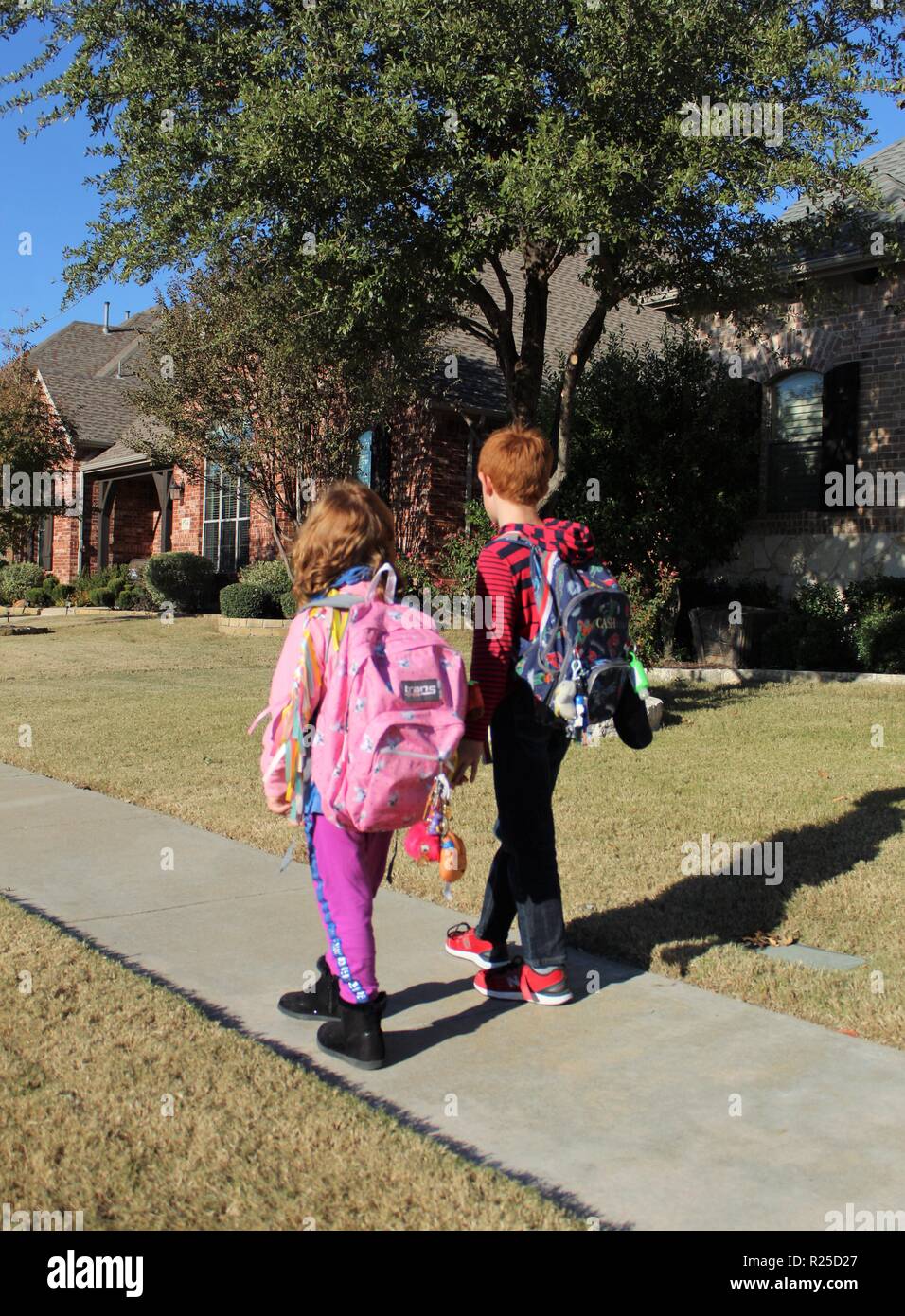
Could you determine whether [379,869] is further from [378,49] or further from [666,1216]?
[378,49]

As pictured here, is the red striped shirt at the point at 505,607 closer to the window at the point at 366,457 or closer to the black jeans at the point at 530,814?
the black jeans at the point at 530,814

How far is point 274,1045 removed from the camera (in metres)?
3.62

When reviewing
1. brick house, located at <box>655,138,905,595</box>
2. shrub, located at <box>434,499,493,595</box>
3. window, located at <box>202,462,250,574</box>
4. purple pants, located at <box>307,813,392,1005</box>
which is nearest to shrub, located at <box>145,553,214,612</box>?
window, located at <box>202,462,250,574</box>

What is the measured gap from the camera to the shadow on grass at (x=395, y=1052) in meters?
2.75

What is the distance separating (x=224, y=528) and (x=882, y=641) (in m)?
14.6

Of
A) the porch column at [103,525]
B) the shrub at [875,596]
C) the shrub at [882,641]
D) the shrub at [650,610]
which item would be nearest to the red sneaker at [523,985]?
the shrub at [650,610]

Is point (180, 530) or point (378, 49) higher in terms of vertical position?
point (378, 49)

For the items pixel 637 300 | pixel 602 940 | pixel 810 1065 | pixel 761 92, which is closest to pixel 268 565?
pixel 637 300

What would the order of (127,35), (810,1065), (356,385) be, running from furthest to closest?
(356,385) → (127,35) → (810,1065)

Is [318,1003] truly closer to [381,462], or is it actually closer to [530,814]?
[530,814]

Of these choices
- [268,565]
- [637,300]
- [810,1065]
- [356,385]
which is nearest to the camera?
[810,1065]

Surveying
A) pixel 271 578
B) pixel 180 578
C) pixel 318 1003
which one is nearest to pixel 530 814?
pixel 318 1003

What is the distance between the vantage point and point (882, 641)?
40.7ft

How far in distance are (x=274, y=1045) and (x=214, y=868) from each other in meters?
2.10
